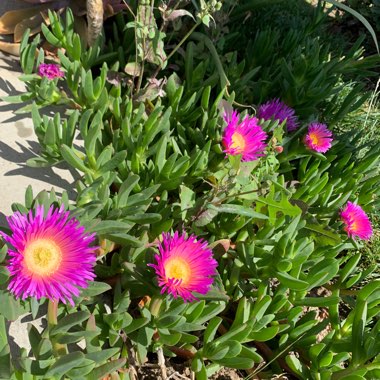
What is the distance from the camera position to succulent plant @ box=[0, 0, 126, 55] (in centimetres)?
173

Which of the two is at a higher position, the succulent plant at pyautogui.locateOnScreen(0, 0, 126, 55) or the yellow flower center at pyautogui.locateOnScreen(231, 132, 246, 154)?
the succulent plant at pyautogui.locateOnScreen(0, 0, 126, 55)

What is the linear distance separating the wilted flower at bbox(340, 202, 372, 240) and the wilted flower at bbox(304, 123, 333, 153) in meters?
0.22

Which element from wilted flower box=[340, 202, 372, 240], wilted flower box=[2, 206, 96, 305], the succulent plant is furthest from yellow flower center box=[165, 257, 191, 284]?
the succulent plant

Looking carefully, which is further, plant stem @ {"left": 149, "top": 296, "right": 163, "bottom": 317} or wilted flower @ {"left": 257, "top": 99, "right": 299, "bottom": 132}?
wilted flower @ {"left": 257, "top": 99, "right": 299, "bottom": 132}

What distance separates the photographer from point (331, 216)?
5.54 feet

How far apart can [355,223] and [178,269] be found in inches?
26.0

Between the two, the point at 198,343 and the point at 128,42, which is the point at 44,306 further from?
the point at 128,42

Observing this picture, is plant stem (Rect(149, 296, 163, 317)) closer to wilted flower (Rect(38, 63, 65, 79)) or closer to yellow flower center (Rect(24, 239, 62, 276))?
yellow flower center (Rect(24, 239, 62, 276))

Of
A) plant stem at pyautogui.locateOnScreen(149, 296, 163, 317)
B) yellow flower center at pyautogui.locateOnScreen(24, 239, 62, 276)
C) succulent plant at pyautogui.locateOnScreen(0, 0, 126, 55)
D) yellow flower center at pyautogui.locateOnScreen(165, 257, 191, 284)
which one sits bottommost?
plant stem at pyautogui.locateOnScreen(149, 296, 163, 317)

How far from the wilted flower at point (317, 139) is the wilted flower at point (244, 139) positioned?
28cm

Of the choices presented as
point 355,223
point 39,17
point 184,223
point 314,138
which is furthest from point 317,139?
point 39,17

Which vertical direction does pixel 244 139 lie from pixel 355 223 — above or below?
above

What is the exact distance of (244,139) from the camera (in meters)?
1.49

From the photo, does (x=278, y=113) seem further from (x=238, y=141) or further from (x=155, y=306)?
(x=155, y=306)
